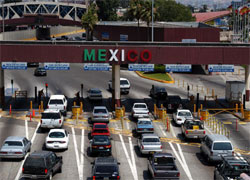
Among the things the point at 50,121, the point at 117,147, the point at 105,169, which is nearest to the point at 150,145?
the point at 117,147

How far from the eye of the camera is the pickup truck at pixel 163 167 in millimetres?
30328

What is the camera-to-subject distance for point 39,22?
152750mm

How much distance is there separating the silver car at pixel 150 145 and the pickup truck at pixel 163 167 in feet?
14.9

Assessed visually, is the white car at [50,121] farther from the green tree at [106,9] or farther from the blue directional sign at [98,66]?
the green tree at [106,9]

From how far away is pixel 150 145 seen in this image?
3741 centimetres

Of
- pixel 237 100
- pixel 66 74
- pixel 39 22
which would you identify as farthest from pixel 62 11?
pixel 237 100

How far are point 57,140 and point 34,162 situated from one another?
8.18 meters

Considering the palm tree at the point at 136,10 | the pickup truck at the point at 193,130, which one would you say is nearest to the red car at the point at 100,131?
the pickup truck at the point at 193,130

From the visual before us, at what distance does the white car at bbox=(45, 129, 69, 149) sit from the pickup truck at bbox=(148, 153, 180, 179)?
8.65 m

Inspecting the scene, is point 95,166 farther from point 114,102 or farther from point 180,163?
point 114,102

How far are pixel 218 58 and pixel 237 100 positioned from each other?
7942 mm

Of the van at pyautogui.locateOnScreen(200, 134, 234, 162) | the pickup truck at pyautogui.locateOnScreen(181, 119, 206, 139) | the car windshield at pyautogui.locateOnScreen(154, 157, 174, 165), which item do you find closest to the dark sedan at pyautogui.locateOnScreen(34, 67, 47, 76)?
the pickup truck at pyautogui.locateOnScreen(181, 119, 206, 139)

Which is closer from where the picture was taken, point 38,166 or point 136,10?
point 38,166

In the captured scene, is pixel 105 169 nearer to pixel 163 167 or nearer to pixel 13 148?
pixel 163 167
